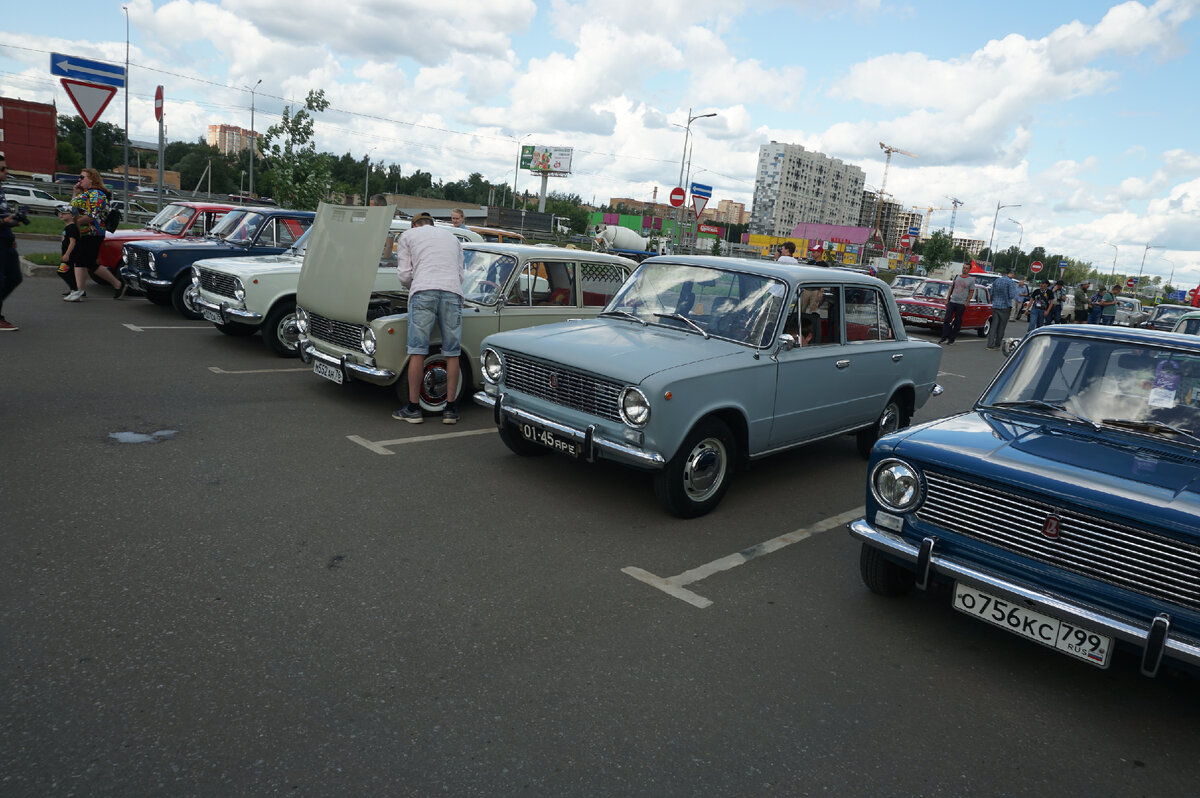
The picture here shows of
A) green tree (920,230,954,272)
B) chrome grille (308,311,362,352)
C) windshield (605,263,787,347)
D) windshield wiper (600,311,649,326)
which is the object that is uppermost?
green tree (920,230,954,272)

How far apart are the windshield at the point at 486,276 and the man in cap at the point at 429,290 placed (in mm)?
657

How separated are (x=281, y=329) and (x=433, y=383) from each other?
3108mm

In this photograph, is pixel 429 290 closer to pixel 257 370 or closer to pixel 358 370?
pixel 358 370

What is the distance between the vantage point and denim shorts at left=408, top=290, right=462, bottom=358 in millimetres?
6891

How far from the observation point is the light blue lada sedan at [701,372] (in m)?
4.92

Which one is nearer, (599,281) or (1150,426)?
(1150,426)

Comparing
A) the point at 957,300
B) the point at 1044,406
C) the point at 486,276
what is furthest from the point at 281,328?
the point at 957,300

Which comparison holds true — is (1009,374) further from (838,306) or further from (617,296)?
(617,296)

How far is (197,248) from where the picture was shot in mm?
10977

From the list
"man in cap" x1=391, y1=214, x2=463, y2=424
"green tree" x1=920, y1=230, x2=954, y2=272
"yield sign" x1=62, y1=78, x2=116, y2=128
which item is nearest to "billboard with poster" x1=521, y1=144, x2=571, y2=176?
"green tree" x1=920, y1=230, x2=954, y2=272

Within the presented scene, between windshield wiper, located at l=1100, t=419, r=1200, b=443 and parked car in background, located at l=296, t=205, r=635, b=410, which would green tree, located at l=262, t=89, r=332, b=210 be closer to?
parked car in background, located at l=296, t=205, r=635, b=410

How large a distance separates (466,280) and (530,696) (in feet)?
18.1

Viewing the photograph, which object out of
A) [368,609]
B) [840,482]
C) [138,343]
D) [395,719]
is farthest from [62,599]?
[138,343]

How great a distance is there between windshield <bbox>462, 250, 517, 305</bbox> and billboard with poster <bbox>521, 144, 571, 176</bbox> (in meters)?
81.3
